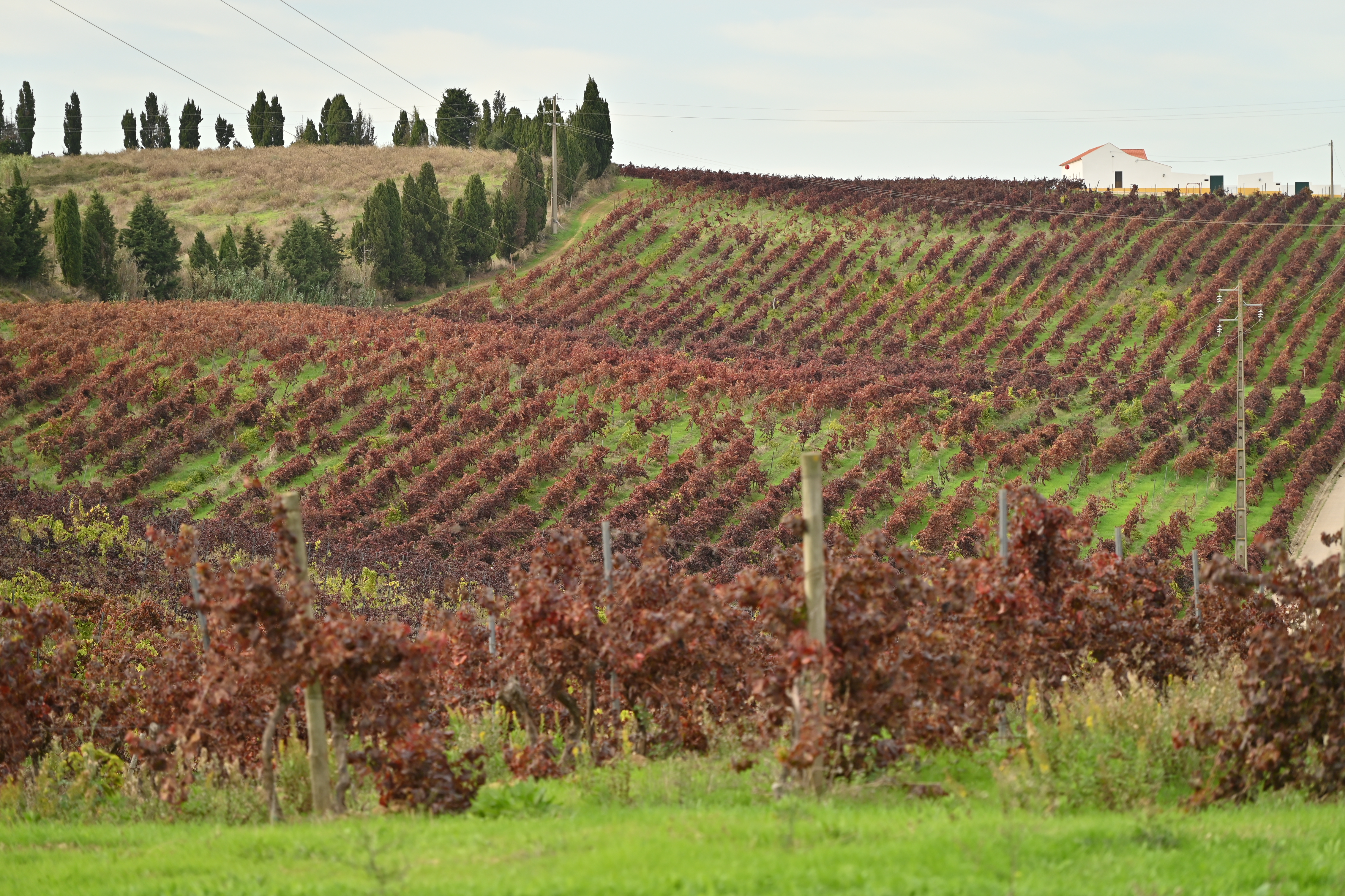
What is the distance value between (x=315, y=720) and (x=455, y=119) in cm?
9219

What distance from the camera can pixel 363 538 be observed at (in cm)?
2230

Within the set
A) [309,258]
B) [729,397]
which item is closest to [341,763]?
[729,397]

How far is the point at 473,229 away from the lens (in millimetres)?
51750

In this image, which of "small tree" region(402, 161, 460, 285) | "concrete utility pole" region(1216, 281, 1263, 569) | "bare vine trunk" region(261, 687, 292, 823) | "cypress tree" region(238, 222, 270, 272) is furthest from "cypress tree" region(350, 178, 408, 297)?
"bare vine trunk" region(261, 687, 292, 823)

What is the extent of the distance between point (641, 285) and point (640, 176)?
1850cm

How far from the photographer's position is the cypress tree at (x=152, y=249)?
44.2 m

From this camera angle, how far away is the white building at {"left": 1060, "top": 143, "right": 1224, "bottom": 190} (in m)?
76.6

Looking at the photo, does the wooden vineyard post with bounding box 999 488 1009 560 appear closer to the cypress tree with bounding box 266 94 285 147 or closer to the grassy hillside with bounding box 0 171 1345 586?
the grassy hillside with bounding box 0 171 1345 586

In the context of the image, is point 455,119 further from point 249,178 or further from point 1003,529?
point 1003,529

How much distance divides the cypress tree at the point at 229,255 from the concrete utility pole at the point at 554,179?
50.7 feet

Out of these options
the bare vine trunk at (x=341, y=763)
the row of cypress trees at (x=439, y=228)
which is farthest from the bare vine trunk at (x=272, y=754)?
the row of cypress trees at (x=439, y=228)

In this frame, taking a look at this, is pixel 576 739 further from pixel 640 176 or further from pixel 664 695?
pixel 640 176

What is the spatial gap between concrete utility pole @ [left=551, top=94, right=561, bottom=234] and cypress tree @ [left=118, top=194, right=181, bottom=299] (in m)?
18.4

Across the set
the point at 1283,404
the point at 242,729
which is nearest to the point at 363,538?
the point at 242,729
